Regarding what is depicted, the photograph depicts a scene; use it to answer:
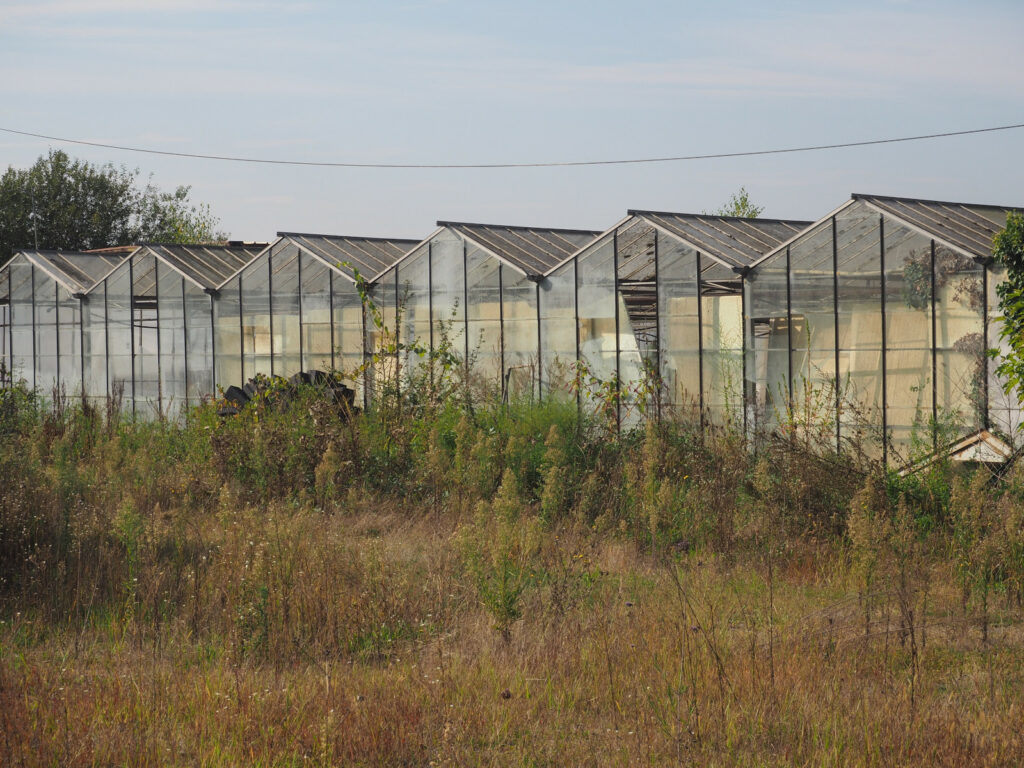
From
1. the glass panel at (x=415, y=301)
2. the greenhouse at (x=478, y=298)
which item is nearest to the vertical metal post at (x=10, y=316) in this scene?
the greenhouse at (x=478, y=298)

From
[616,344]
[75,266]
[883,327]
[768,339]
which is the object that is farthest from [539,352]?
[75,266]

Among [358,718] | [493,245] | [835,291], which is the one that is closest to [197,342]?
[493,245]

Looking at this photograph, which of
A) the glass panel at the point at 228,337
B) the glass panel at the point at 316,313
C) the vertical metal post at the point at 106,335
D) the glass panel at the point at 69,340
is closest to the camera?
the glass panel at the point at 316,313

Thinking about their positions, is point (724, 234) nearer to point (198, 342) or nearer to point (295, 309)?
point (295, 309)

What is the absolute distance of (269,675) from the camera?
18.9 ft

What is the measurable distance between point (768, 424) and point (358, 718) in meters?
11.0

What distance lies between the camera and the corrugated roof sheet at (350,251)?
19734mm

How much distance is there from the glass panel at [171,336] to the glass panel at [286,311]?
252 centimetres

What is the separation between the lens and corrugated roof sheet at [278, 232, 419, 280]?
64.7ft

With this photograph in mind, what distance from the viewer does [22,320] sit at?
24.3 meters

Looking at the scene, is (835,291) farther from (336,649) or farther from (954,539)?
(336,649)

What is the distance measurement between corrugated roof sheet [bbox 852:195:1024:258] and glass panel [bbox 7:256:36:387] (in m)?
18.5

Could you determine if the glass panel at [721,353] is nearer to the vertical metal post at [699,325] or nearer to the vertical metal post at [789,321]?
the vertical metal post at [699,325]

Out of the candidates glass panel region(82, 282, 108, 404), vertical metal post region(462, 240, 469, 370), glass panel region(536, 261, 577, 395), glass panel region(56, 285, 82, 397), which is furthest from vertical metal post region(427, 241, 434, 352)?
glass panel region(56, 285, 82, 397)
